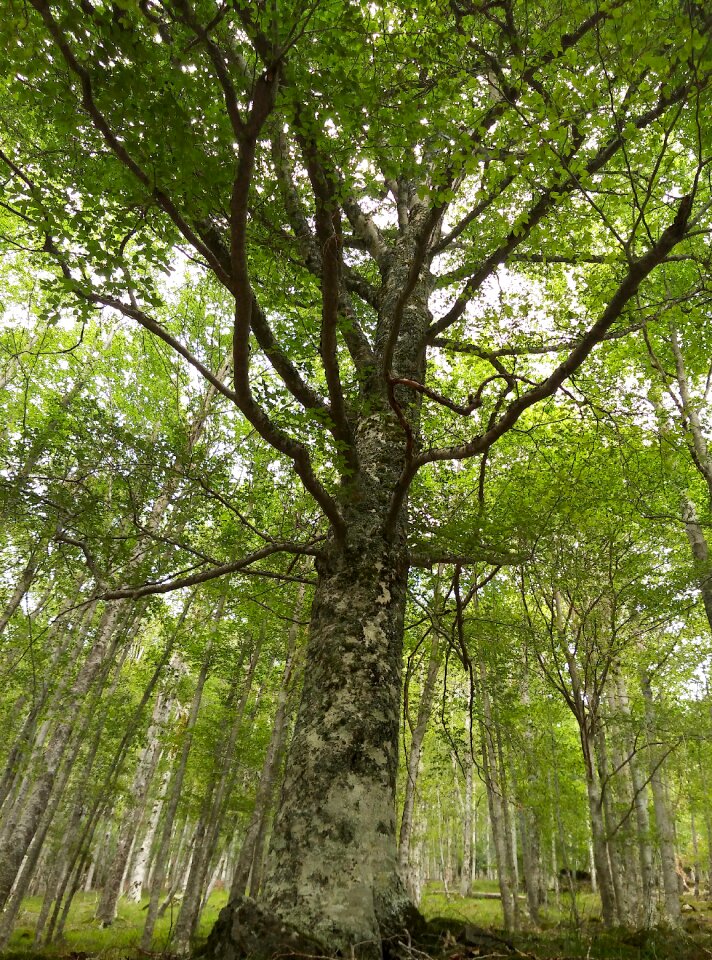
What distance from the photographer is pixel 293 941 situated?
2.12 metres

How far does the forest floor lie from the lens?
257cm

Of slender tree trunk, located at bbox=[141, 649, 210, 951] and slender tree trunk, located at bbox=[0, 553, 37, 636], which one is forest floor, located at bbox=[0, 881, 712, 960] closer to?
slender tree trunk, located at bbox=[141, 649, 210, 951]

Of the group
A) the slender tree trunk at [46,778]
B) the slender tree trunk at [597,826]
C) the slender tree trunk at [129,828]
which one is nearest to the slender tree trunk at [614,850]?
the slender tree trunk at [597,826]

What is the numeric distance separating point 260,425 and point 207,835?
472 inches

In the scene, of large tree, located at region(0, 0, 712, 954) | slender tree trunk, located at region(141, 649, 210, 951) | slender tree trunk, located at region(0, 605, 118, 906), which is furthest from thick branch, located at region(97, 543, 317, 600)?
slender tree trunk, located at region(141, 649, 210, 951)

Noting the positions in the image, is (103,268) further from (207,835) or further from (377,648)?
(207,835)

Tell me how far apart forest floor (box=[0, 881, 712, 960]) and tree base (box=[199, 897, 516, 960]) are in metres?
0.05

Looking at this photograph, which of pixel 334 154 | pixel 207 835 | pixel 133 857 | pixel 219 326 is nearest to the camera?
pixel 334 154

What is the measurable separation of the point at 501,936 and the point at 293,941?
5.25ft

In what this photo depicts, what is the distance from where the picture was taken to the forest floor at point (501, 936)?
257cm

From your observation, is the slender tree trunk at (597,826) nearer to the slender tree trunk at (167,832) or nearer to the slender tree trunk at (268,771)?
the slender tree trunk at (268,771)

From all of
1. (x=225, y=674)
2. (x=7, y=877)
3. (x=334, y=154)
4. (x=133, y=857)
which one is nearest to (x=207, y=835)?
(x=225, y=674)

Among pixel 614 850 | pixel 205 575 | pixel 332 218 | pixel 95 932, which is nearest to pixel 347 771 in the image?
pixel 205 575

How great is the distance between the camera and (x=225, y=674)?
12.8m
